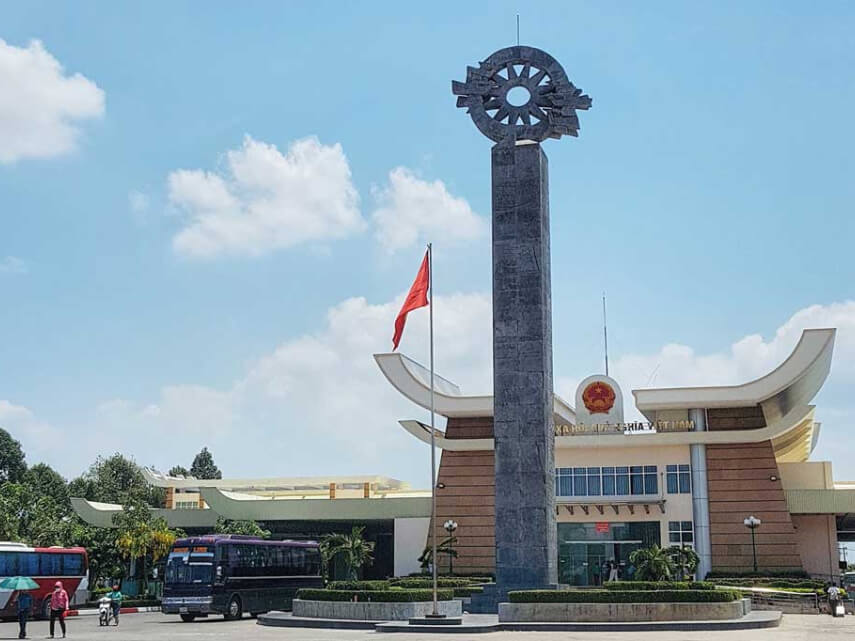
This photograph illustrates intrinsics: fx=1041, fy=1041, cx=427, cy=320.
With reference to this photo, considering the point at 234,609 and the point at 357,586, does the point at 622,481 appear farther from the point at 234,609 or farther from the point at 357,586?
the point at 234,609

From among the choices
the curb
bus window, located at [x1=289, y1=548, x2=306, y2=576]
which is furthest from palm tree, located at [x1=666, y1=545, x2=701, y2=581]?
the curb

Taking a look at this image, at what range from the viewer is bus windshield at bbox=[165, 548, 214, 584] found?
33.2 meters

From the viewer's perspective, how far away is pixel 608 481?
48.6m

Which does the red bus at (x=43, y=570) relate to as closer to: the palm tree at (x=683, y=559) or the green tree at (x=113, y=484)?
the palm tree at (x=683, y=559)

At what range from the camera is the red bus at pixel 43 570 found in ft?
107

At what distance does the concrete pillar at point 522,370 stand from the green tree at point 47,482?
59110 millimetres

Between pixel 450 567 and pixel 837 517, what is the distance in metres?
20.1

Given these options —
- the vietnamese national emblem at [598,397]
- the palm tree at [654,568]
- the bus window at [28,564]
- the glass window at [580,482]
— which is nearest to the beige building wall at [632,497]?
the glass window at [580,482]

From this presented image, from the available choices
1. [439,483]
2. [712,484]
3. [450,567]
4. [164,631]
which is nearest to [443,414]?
[439,483]

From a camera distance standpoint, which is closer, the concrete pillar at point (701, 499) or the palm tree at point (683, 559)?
the palm tree at point (683, 559)

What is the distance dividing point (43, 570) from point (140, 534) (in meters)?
12.0

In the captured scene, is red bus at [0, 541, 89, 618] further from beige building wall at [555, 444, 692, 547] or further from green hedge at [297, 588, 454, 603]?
beige building wall at [555, 444, 692, 547]

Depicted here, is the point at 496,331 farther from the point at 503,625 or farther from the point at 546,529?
the point at 503,625

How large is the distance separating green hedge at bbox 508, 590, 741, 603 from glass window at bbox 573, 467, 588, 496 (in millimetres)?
21429
